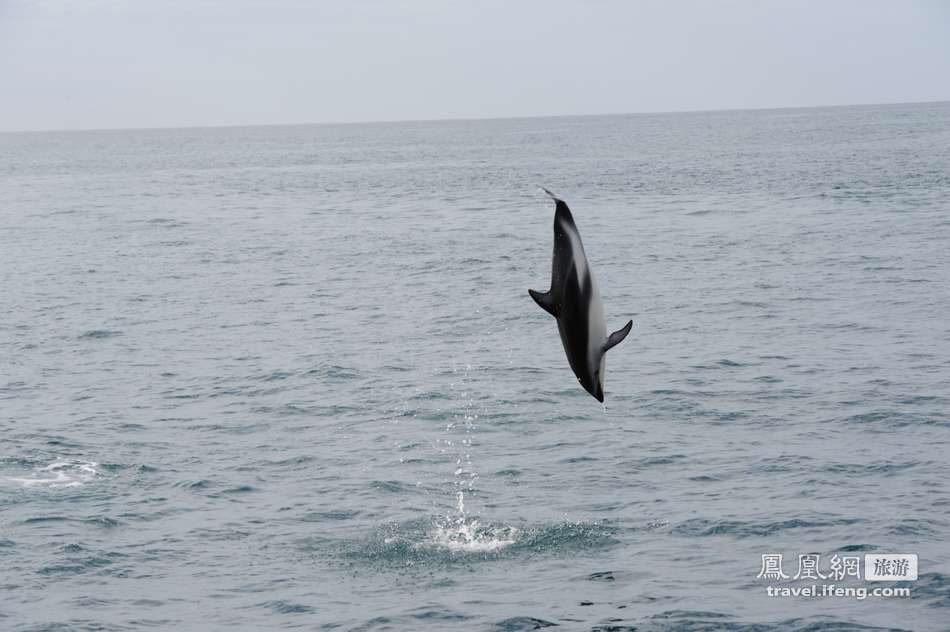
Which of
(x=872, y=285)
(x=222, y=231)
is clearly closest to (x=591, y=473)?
(x=872, y=285)

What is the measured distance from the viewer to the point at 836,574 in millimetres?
23141

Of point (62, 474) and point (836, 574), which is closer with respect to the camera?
point (836, 574)

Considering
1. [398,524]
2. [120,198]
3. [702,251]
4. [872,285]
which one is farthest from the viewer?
[120,198]

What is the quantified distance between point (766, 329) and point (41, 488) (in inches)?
1123

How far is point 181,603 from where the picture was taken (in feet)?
74.8

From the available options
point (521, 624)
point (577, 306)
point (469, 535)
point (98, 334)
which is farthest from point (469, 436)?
point (577, 306)

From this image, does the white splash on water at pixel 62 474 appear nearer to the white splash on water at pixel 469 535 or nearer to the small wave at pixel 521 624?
the white splash on water at pixel 469 535

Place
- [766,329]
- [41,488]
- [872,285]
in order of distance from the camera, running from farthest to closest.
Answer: [872,285], [766,329], [41,488]

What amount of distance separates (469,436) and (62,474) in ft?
36.1

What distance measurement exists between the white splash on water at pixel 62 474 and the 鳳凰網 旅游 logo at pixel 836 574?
16.8m

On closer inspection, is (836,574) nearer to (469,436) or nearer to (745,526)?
(745,526)

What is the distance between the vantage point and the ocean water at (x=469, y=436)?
2305 cm

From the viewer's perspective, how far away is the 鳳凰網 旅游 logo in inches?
878

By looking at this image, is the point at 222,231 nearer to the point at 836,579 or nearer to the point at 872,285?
the point at 872,285
